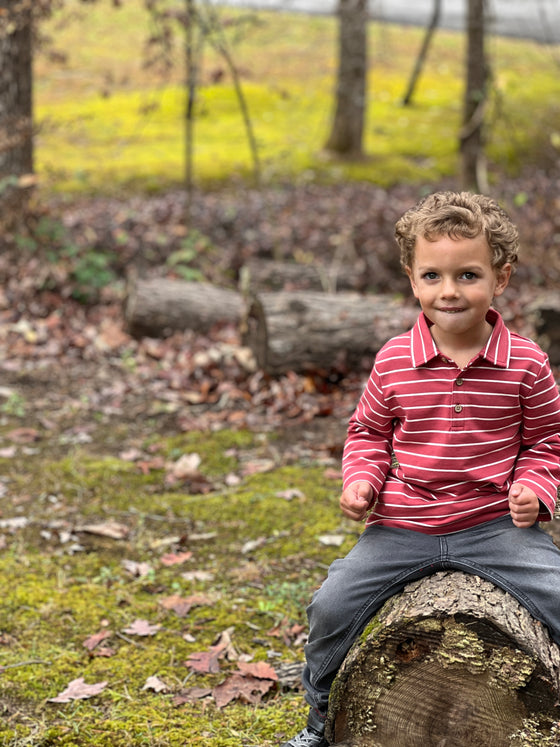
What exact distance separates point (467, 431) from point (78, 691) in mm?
1938

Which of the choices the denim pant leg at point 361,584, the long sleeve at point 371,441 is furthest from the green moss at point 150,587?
the long sleeve at point 371,441

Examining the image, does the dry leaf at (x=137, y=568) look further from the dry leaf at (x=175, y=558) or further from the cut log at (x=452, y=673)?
the cut log at (x=452, y=673)

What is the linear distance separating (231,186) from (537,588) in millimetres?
13254

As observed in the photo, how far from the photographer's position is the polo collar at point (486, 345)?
2473 millimetres

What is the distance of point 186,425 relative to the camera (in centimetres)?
629

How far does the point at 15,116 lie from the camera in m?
9.47

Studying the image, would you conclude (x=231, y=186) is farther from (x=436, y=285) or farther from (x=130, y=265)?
(x=436, y=285)

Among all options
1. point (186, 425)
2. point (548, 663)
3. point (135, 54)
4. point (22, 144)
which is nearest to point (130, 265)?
point (22, 144)

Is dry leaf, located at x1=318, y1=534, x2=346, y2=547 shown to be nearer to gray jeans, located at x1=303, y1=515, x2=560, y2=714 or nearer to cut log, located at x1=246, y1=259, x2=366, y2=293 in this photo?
gray jeans, located at x1=303, y1=515, x2=560, y2=714

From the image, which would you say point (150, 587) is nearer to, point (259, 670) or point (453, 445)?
point (259, 670)

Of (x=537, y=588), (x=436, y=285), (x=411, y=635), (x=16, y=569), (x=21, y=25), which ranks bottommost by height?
(x=16, y=569)

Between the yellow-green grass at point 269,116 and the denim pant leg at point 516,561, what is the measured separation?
7369mm

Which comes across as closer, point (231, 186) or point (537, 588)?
point (537, 588)

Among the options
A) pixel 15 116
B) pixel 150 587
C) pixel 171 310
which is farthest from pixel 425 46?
pixel 150 587
